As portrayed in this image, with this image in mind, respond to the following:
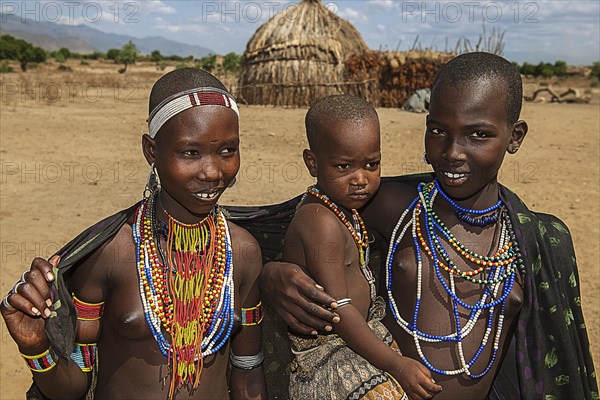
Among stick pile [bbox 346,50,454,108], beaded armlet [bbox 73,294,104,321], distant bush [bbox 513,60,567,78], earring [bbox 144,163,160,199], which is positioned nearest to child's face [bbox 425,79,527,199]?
earring [bbox 144,163,160,199]

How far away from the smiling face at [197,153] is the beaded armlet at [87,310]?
19.6 inches

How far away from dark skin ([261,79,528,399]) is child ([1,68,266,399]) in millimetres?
219

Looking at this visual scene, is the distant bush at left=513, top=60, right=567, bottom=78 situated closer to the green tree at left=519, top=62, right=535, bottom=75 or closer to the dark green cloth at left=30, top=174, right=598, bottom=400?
the green tree at left=519, top=62, right=535, bottom=75

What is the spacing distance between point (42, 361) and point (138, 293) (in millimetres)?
384

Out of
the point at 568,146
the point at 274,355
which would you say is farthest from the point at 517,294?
the point at 568,146

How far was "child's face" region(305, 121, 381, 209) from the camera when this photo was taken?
2.22 m

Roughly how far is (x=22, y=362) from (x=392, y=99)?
16.6 m

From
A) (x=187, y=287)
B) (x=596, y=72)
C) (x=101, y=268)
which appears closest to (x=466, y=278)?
(x=187, y=287)

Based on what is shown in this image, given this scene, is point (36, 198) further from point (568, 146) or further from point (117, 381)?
point (568, 146)

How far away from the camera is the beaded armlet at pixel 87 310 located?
2.02 m

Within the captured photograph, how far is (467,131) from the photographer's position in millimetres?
2072

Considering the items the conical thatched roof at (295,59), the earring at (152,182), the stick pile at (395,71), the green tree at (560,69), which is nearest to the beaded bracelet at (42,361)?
the earring at (152,182)

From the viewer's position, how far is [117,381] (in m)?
2.10

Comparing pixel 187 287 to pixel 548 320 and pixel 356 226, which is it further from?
pixel 548 320
